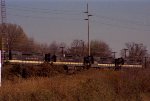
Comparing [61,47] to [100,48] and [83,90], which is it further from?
[83,90]

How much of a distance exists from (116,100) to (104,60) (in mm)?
49084

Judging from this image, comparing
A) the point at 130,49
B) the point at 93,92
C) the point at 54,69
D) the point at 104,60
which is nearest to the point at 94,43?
the point at 130,49

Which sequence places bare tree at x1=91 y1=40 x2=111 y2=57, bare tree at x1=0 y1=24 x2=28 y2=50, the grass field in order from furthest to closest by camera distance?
bare tree at x1=91 y1=40 x2=111 y2=57 → bare tree at x1=0 y1=24 x2=28 y2=50 → the grass field

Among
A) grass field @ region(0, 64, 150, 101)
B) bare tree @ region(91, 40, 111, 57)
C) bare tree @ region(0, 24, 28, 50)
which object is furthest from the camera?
bare tree @ region(91, 40, 111, 57)

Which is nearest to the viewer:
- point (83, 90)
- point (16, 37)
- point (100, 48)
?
point (83, 90)

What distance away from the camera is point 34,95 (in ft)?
43.9

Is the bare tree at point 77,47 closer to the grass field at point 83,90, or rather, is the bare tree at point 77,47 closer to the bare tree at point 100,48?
the bare tree at point 100,48

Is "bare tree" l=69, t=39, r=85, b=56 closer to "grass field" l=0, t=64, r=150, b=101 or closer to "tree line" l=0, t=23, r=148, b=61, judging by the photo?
"tree line" l=0, t=23, r=148, b=61

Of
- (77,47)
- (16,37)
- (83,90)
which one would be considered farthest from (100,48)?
(83,90)

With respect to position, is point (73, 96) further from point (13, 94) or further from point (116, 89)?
point (116, 89)

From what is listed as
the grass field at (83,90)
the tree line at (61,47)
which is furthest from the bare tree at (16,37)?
the grass field at (83,90)

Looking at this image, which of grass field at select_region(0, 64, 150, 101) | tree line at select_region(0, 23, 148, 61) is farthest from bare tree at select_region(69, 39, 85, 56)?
grass field at select_region(0, 64, 150, 101)

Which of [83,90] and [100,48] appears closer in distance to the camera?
[83,90]

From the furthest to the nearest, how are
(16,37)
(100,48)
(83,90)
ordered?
(100,48) → (16,37) → (83,90)
